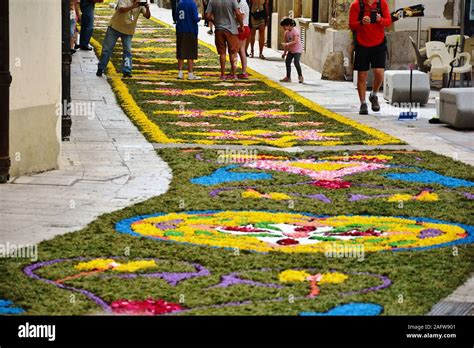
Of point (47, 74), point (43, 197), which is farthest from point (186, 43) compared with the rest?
point (43, 197)

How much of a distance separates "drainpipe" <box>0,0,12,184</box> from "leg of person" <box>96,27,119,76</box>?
1087cm

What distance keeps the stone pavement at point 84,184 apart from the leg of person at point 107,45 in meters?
5.96

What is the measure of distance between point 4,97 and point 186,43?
1168 cm

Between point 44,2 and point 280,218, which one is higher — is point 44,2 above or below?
above

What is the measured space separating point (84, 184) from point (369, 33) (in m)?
7.09

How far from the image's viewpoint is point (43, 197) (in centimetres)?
1045

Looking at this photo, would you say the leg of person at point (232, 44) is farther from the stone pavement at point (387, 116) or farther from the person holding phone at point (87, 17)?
the person holding phone at point (87, 17)

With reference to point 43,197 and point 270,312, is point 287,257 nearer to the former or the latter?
point 270,312

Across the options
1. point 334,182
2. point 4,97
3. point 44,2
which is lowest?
point 334,182

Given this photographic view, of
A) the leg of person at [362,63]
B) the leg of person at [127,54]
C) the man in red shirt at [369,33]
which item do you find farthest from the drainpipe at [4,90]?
the leg of person at [127,54]

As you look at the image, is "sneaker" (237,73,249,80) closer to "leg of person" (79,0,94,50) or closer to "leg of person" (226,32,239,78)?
"leg of person" (226,32,239,78)

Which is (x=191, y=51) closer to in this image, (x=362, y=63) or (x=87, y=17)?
(x=87, y=17)

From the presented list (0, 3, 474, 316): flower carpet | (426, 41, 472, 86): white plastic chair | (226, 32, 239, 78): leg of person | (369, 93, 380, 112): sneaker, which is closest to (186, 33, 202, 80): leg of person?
(226, 32, 239, 78): leg of person

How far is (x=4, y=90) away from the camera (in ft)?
36.5
